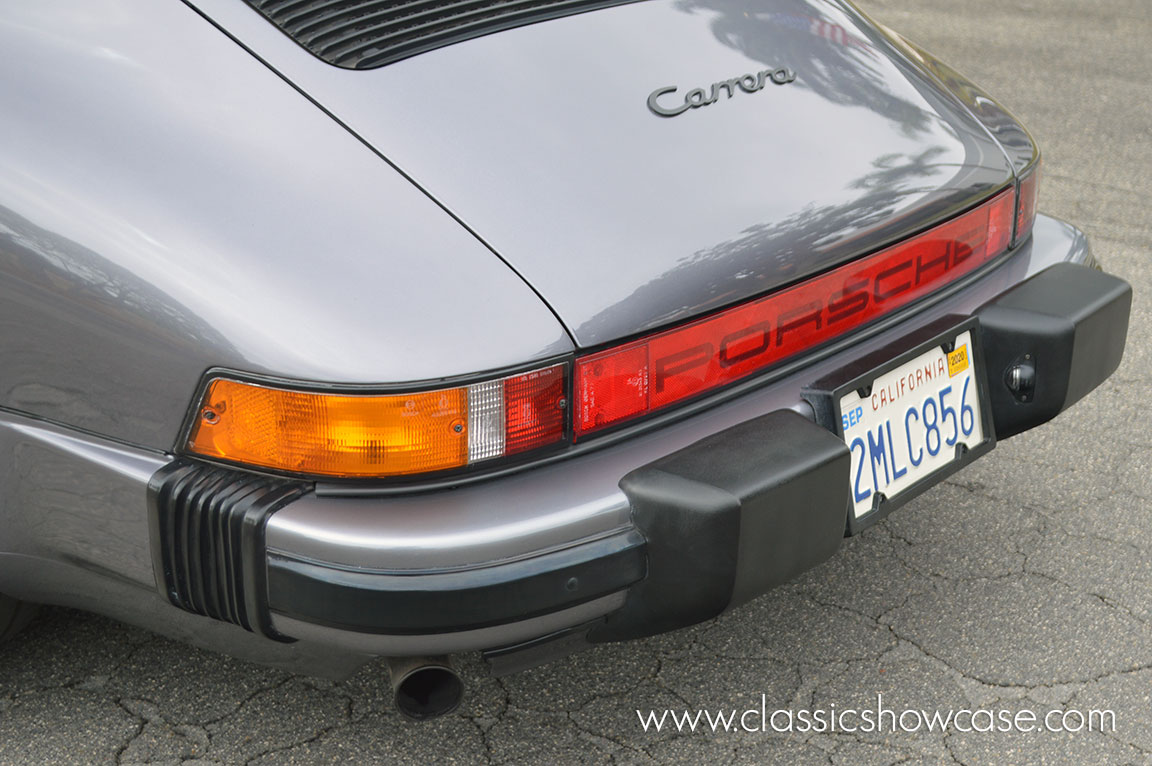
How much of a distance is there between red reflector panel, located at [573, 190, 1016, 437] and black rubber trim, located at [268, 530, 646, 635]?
0.76ft

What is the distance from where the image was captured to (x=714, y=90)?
2.17 metres

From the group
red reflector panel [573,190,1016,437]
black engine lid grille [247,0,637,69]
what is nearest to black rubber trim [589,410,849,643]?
red reflector panel [573,190,1016,437]

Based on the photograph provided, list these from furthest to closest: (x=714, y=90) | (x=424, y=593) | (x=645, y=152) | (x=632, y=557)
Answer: (x=714, y=90), (x=645, y=152), (x=632, y=557), (x=424, y=593)

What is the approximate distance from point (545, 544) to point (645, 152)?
0.67 meters

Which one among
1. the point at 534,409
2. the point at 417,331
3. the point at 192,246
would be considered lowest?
the point at 534,409

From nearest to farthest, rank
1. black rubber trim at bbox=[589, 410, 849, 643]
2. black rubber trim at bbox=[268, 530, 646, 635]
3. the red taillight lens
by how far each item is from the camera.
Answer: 1. black rubber trim at bbox=[268, 530, 646, 635]
2. black rubber trim at bbox=[589, 410, 849, 643]
3. the red taillight lens

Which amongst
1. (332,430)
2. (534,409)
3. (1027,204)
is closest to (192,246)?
(332,430)

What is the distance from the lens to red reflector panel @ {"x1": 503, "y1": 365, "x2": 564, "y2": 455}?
5.84 ft

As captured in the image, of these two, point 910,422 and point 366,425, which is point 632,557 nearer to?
point 366,425

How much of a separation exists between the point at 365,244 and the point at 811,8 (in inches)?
48.8

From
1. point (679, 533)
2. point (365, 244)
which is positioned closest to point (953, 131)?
point (679, 533)

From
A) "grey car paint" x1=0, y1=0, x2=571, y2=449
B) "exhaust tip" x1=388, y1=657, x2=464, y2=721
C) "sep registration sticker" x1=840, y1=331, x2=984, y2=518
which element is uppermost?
"grey car paint" x1=0, y1=0, x2=571, y2=449

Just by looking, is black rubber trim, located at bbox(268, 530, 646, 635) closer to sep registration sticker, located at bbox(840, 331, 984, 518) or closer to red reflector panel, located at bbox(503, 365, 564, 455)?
red reflector panel, located at bbox(503, 365, 564, 455)

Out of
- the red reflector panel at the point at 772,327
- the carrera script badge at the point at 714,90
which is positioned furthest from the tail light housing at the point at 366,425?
the carrera script badge at the point at 714,90
